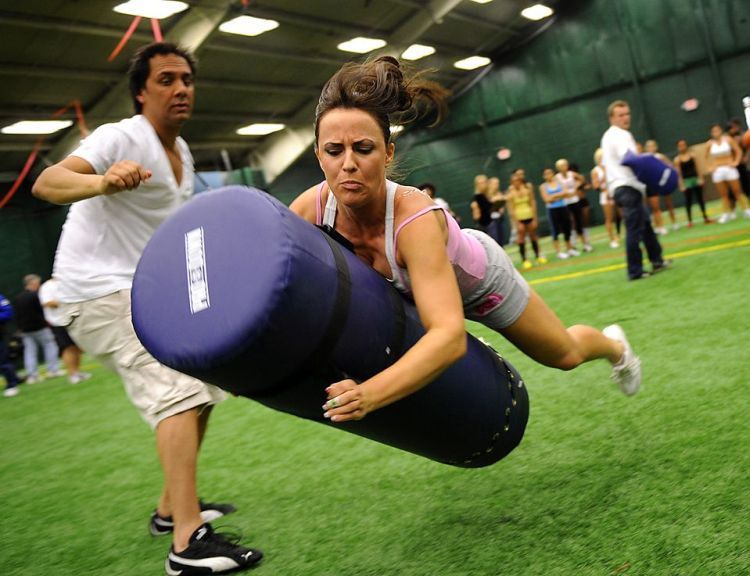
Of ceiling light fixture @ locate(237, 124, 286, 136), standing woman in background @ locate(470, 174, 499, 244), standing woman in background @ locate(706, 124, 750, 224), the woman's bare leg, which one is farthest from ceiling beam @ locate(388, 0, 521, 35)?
the woman's bare leg

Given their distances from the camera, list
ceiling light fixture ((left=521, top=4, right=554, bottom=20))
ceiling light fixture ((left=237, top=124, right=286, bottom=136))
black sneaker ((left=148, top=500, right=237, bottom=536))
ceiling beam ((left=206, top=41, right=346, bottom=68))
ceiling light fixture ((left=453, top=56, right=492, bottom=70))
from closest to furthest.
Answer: black sneaker ((left=148, top=500, right=237, bottom=536)), ceiling beam ((left=206, top=41, right=346, bottom=68)), ceiling light fixture ((left=521, top=4, right=554, bottom=20)), ceiling light fixture ((left=237, top=124, right=286, bottom=136)), ceiling light fixture ((left=453, top=56, right=492, bottom=70))

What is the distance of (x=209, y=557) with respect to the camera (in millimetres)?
2326

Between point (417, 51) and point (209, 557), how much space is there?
15906 mm

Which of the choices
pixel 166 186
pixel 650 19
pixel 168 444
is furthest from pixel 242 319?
pixel 650 19

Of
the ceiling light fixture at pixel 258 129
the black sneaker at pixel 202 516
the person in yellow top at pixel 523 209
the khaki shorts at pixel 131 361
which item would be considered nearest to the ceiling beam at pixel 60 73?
the ceiling light fixture at pixel 258 129

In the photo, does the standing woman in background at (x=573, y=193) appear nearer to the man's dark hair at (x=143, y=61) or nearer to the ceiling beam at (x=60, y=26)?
the ceiling beam at (x=60, y=26)

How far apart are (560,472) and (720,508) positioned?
65 centimetres

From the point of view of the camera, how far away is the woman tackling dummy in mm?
1738

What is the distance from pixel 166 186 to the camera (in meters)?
2.77

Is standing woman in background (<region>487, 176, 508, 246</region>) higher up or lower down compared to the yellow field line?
higher up

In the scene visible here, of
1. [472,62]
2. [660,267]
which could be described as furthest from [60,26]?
[472,62]

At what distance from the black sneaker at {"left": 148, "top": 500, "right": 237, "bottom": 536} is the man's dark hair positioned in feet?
5.08

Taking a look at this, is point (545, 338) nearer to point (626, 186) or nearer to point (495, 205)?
point (626, 186)

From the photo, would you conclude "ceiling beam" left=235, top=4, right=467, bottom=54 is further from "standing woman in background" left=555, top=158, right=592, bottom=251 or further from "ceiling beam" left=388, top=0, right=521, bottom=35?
"standing woman in background" left=555, top=158, right=592, bottom=251
